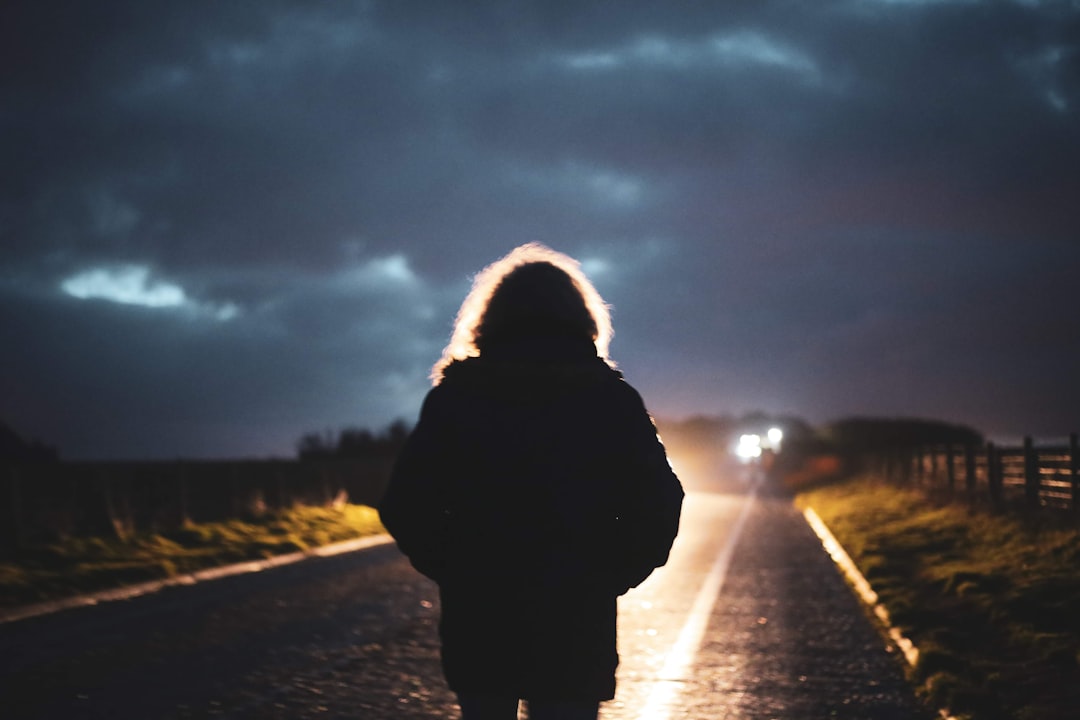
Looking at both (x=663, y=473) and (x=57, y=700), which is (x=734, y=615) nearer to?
(x=57, y=700)

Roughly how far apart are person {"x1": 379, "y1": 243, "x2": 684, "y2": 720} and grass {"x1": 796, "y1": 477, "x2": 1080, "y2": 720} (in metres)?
4.52

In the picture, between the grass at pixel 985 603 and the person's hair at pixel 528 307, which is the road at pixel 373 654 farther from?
the person's hair at pixel 528 307

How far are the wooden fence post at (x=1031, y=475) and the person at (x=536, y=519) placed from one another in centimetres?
1657

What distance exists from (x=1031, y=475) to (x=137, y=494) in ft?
51.2

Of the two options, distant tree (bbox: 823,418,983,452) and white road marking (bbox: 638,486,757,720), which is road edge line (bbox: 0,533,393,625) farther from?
distant tree (bbox: 823,418,983,452)

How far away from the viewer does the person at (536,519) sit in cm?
262

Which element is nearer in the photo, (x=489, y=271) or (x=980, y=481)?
(x=489, y=271)

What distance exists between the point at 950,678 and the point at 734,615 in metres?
3.51

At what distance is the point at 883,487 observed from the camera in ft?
111

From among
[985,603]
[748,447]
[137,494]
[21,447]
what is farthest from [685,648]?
[748,447]

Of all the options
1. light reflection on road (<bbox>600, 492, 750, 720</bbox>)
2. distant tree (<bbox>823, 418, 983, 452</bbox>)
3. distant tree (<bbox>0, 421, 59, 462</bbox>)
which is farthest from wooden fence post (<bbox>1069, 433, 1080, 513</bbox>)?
distant tree (<bbox>823, 418, 983, 452</bbox>)

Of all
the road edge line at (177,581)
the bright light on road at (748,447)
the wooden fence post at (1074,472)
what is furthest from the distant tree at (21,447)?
the bright light on road at (748,447)

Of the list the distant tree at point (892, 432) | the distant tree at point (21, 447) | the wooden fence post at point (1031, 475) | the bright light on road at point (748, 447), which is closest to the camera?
the wooden fence post at point (1031, 475)

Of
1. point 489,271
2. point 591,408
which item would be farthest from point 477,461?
point 489,271
